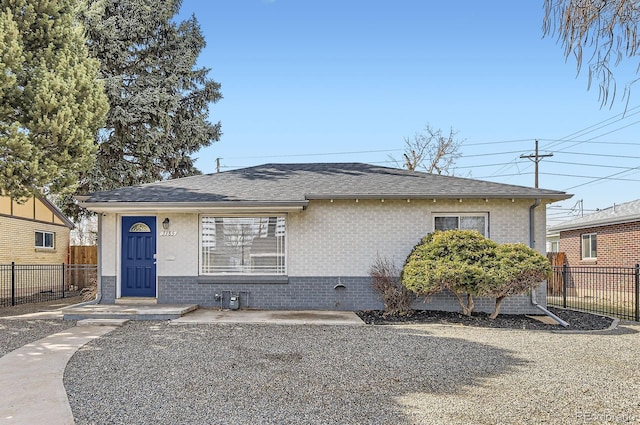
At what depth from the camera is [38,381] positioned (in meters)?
5.37

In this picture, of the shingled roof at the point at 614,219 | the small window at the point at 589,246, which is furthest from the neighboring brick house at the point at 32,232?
the small window at the point at 589,246

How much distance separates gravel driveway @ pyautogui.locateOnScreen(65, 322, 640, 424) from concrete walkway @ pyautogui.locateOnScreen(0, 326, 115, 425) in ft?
0.53

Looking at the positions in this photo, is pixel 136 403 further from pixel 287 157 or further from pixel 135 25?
pixel 287 157

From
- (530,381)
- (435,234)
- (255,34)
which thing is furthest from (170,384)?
(255,34)

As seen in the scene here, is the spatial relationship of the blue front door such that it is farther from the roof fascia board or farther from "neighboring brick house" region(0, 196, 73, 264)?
"neighboring brick house" region(0, 196, 73, 264)

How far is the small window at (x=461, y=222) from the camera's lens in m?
11.1

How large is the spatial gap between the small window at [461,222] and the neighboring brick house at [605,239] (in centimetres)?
851

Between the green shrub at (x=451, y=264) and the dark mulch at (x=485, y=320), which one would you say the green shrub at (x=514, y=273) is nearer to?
the green shrub at (x=451, y=264)

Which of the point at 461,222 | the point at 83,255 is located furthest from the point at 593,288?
the point at 83,255

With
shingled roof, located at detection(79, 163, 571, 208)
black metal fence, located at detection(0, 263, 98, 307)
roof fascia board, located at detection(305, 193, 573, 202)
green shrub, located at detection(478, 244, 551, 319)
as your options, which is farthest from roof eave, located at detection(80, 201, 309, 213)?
black metal fence, located at detection(0, 263, 98, 307)

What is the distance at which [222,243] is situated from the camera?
11.2 meters

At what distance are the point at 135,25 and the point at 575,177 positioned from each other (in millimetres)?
41850

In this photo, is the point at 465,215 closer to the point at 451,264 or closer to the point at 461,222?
the point at 461,222

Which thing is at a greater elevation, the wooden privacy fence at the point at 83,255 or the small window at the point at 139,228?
the small window at the point at 139,228
